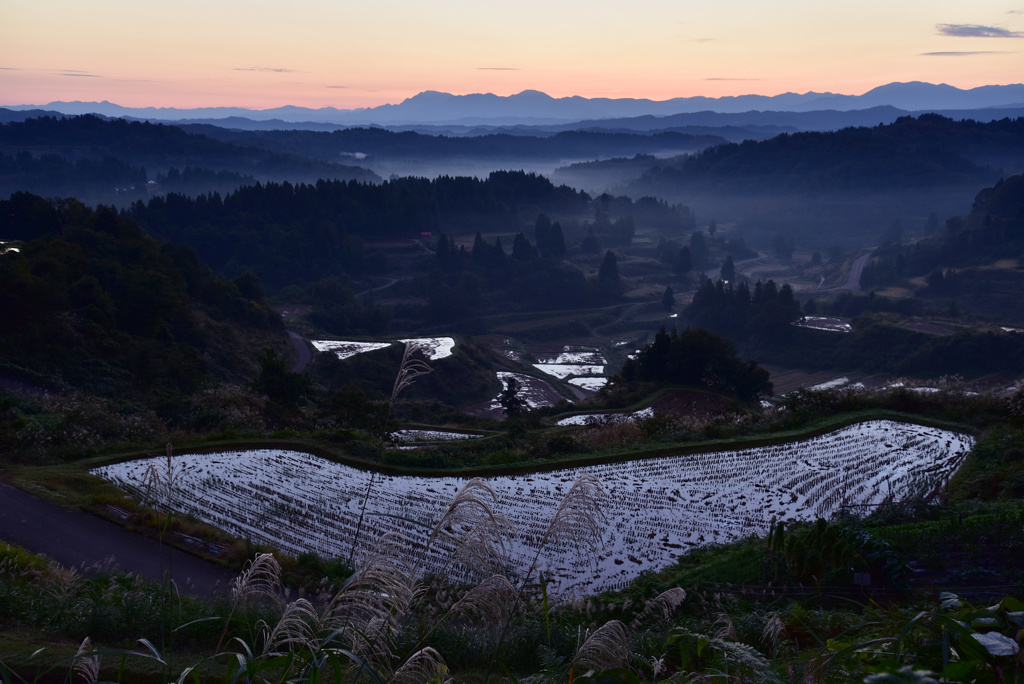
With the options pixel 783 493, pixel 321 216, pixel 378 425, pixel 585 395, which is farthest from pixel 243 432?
pixel 321 216

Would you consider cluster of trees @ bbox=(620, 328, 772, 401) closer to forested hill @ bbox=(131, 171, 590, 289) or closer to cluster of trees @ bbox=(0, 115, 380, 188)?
forested hill @ bbox=(131, 171, 590, 289)

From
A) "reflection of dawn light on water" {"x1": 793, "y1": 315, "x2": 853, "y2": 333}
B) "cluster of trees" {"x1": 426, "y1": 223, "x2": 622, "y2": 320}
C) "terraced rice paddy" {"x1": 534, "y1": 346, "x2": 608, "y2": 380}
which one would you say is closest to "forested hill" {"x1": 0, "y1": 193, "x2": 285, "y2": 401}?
"terraced rice paddy" {"x1": 534, "y1": 346, "x2": 608, "y2": 380}

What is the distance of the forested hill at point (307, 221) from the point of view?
74125 millimetres

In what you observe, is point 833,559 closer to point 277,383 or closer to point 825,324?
point 277,383

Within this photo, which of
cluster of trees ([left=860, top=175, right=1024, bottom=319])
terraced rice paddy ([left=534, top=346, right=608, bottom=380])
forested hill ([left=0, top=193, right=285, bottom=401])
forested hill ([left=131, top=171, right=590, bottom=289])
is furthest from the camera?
forested hill ([left=131, top=171, right=590, bottom=289])

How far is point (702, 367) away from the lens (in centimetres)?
2592

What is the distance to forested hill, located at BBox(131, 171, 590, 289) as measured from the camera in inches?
2918

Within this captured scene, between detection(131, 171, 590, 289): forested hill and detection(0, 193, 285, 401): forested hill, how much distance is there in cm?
2881

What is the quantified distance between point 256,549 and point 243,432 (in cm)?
660

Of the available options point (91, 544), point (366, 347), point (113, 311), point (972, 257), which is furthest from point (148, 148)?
point (91, 544)

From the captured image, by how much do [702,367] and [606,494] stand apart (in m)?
17.6

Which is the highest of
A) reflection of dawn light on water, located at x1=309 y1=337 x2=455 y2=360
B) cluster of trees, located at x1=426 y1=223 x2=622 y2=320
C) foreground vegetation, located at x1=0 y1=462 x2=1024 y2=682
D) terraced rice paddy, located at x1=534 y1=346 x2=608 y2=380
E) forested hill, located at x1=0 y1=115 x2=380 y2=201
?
forested hill, located at x1=0 y1=115 x2=380 y2=201

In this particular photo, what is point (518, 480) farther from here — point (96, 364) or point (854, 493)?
point (96, 364)

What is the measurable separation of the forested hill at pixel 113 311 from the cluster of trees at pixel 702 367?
16979mm
